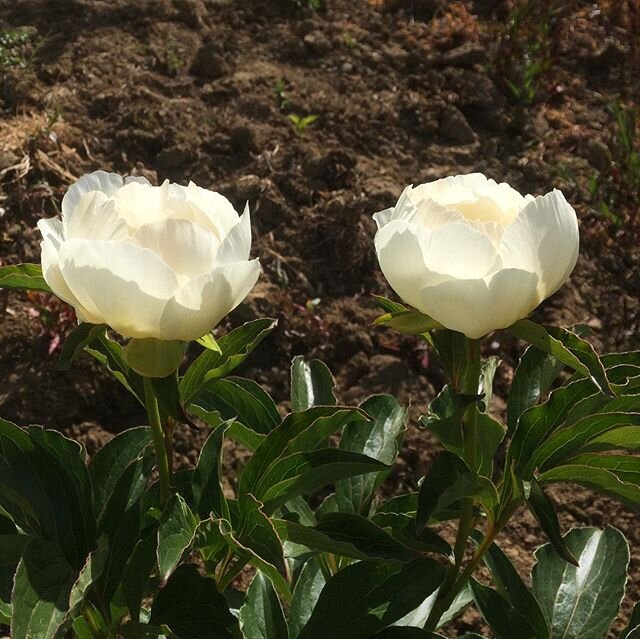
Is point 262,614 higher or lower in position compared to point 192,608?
lower

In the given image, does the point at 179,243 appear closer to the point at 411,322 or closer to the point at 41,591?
the point at 411,322

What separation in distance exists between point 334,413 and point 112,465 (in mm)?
358

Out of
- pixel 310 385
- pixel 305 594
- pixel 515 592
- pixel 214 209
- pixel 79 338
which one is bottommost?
pixel 305 594

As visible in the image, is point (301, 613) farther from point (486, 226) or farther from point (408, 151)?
point (408, 151)

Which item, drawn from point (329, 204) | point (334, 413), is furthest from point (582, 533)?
point (329, 204)

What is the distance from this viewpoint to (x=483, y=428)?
1178 mm

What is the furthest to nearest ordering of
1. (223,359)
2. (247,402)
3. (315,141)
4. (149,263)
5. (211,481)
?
(315,141)
(247,402)
(223,359)
(211,481)
(149,263)

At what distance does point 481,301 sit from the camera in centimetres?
99

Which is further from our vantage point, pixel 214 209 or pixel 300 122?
pixel 300 122

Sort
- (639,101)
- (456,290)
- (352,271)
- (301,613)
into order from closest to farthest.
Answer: (456,290) → (301,613) → (352,271) → (639,101)

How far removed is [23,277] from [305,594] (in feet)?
2.23

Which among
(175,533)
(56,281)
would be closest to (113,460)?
(175,533)

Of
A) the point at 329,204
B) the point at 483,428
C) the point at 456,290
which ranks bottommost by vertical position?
the point at 329,204

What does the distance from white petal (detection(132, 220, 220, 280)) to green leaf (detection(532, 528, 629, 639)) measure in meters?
0.77
